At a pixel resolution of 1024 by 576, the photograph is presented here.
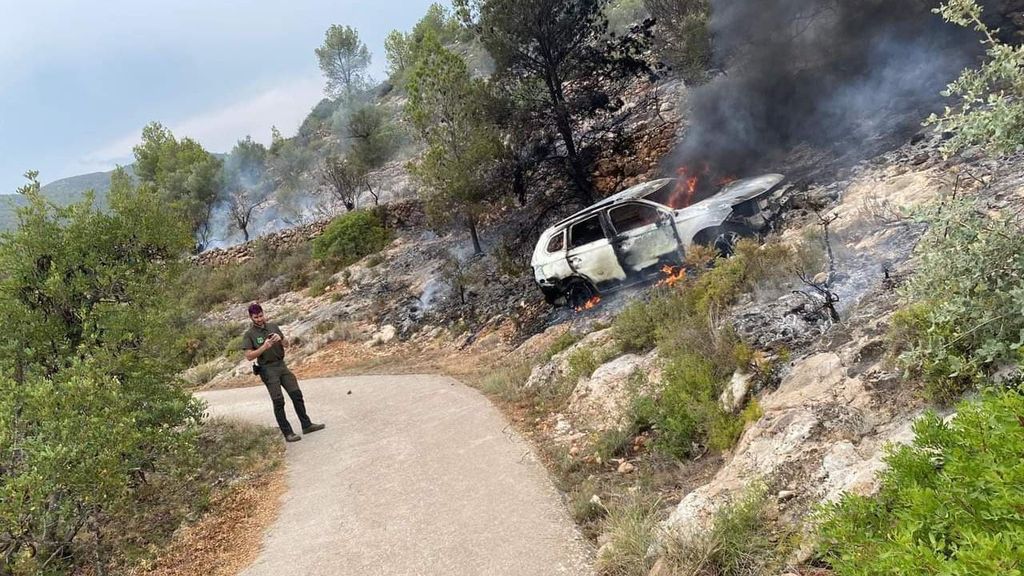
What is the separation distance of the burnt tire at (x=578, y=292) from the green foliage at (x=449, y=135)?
215 inches

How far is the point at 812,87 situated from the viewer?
1225 cm

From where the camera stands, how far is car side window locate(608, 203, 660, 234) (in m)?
9.88

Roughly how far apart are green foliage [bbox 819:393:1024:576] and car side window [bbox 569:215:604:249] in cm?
802

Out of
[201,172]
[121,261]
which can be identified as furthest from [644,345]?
[201,172]

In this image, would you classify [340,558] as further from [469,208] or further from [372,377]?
[469,208]

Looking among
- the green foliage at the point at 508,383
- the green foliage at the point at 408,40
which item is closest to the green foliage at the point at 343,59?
the green foliage at the point at 408,40

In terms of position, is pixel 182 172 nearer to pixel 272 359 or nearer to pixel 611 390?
pixel 272 359

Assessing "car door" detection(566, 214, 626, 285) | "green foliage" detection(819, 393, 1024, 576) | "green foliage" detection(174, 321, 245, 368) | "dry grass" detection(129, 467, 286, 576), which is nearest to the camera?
"green foliage" detection(819, 393, 1024, 576)

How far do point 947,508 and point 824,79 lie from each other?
12.6m

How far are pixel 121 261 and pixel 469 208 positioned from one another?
9690mm

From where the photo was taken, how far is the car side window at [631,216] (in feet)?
32.4

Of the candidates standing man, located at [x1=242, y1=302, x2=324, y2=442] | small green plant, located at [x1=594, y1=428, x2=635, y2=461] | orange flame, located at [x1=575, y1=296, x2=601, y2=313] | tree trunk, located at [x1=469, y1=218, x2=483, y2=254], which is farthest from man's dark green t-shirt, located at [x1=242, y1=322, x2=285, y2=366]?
tree trunk, located at [x1=469, y1=218, x2=483, y2=254]

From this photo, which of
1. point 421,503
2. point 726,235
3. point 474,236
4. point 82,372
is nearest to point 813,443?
point 421,503

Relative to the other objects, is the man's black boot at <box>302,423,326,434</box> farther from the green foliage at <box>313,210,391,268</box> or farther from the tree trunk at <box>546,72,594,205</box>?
the green foliage at <box>313,210,391,268</box>
